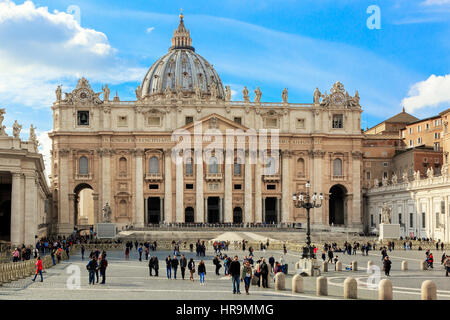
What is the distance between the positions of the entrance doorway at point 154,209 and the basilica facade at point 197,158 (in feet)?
1.42

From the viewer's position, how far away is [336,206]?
9706 cm

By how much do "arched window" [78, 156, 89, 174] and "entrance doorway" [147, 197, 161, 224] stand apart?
956 centimetres

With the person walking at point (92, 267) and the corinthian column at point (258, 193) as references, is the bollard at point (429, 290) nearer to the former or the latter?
the person walking at point (92, 267)

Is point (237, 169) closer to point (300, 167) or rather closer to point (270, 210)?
point (270, 210)

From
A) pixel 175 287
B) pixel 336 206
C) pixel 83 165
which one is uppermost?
pixel 83 165

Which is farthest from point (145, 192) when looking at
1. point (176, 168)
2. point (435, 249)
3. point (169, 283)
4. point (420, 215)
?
point (169, 283)

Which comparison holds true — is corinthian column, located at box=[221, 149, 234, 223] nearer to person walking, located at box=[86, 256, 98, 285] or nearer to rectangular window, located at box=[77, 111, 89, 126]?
rectangular window, located at box=[77, 111, 89, 126]

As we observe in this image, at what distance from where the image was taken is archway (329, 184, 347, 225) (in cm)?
9531

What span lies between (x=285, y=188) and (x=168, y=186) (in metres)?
15.4

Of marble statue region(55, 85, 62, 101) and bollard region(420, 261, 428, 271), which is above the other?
marble statue region(55, 85, 62, 101)

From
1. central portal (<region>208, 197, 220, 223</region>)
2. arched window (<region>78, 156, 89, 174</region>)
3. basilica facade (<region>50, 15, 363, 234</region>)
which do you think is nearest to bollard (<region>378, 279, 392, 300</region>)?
basilica facade (<region>50, 15, 363, 234</region>)

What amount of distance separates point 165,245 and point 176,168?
29395 mm

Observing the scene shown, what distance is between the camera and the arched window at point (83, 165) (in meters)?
89.2

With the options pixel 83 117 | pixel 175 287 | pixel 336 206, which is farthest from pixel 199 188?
pixel 175 287
